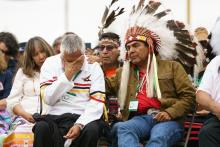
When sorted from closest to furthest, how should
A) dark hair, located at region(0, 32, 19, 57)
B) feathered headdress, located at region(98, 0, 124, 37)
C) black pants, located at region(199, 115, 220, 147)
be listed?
black pants, located at region(199, 115, 220, 147)
feathered headdress, located at region(98, 0, 124, 37)
dark hair, located at region(0, 32, 19, 57)

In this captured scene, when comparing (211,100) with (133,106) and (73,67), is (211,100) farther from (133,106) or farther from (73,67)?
(73,67)

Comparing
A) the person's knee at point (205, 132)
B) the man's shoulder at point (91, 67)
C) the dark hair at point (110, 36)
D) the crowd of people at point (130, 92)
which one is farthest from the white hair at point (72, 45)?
the person's knee at point (205, 132)

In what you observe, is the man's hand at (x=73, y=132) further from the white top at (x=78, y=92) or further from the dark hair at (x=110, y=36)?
the dark hair at (x=110, y=36)

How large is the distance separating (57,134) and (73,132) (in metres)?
0.15

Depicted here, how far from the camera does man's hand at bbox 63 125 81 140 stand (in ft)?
12.1

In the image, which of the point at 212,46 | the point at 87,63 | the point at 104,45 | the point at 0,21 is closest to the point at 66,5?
the point at 0,21

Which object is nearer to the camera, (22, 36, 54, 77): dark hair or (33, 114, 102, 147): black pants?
(33, 114, 102, 147): black pants

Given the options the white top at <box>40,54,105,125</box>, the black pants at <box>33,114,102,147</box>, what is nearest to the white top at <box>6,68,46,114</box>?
the white top at <box>40,54,105,125</box>

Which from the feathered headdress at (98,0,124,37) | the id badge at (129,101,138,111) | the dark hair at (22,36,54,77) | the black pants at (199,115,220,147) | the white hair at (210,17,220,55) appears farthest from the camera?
the dark hair at (22,36,54,77)

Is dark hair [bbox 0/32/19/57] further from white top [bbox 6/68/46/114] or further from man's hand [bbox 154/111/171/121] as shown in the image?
man's hand [bbox 154/111/171/121]

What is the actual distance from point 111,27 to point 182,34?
724 mm

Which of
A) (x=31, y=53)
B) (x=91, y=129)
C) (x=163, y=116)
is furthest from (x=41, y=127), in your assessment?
(x=31, y=53)

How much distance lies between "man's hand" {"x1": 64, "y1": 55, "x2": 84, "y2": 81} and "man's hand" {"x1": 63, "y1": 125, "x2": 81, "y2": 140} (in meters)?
0.42

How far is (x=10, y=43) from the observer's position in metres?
5.38
